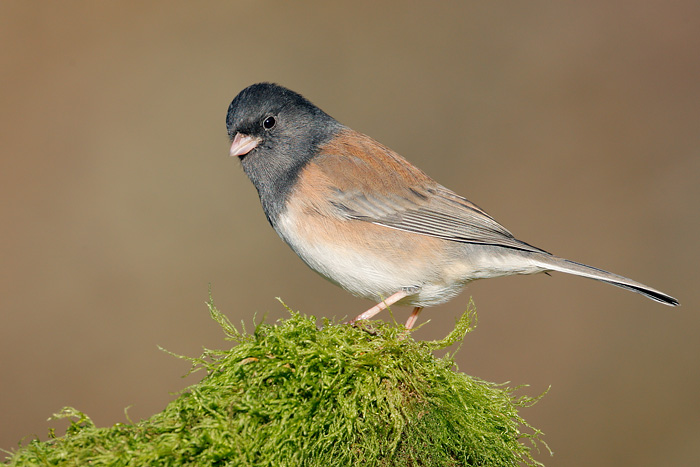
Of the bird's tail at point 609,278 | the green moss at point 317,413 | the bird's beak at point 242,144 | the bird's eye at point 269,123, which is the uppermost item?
the bird's eye at point 269,123

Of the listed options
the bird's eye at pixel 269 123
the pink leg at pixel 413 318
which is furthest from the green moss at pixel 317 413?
the bird's eye at pixel 269 123

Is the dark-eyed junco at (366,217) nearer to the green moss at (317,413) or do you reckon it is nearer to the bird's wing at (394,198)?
the bird's wing at (394,198)

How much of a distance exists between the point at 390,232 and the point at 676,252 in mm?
3763

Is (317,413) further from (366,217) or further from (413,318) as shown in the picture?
(413,318)

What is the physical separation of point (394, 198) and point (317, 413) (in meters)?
1.26

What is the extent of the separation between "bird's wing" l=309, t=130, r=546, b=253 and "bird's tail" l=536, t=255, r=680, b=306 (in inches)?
4.8

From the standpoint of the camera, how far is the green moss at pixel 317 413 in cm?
127

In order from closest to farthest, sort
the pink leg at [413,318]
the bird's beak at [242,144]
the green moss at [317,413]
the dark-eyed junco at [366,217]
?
the green moss at [317,413]
the dark-eyed junco at [366,217]
the bird's beak at [242,144]
the pink leg at [413,318]

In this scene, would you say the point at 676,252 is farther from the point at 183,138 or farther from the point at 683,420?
the point at 183,138

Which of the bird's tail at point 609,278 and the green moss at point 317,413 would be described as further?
the bird's tail at point 609,278

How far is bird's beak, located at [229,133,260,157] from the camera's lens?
2.51 metres

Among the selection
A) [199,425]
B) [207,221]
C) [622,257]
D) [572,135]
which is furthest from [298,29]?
[199,425]

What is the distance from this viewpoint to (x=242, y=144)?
2518mm

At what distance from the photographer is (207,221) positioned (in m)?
5.10
